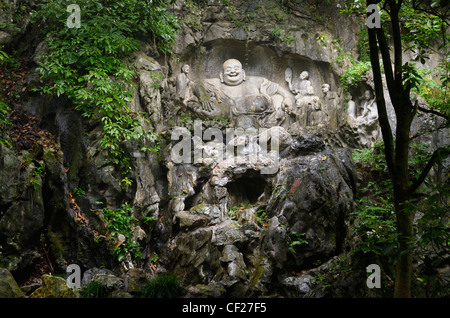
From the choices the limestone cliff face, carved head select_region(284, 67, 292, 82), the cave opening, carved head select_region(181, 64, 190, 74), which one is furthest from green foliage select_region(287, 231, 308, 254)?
carved head select_region(284, 67, 292, 82)

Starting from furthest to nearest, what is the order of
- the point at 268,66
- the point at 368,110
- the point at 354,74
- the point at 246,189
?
the point at 268,66
the point at 354,74
the point at 368,110
the point at 246,189

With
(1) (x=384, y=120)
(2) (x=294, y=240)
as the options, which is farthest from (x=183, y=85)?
(1) (x=384, y=120)

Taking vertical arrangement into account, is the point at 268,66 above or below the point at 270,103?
above

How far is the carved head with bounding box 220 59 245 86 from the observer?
11617mm

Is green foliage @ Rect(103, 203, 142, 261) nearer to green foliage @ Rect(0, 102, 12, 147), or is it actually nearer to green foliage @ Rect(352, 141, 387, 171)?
green foliage @ Rect(0, 102, 12, 147)

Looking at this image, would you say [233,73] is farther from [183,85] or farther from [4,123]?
[4,123]

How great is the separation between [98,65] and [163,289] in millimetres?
5153

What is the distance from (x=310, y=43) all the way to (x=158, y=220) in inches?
282

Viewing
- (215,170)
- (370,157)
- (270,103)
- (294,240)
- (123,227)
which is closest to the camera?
(294,240)

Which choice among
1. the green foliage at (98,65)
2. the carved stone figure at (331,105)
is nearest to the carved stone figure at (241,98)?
the carved stone figure at (331,105)

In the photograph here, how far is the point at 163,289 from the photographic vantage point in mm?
5555

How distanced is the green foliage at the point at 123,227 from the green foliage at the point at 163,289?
1.70 m
